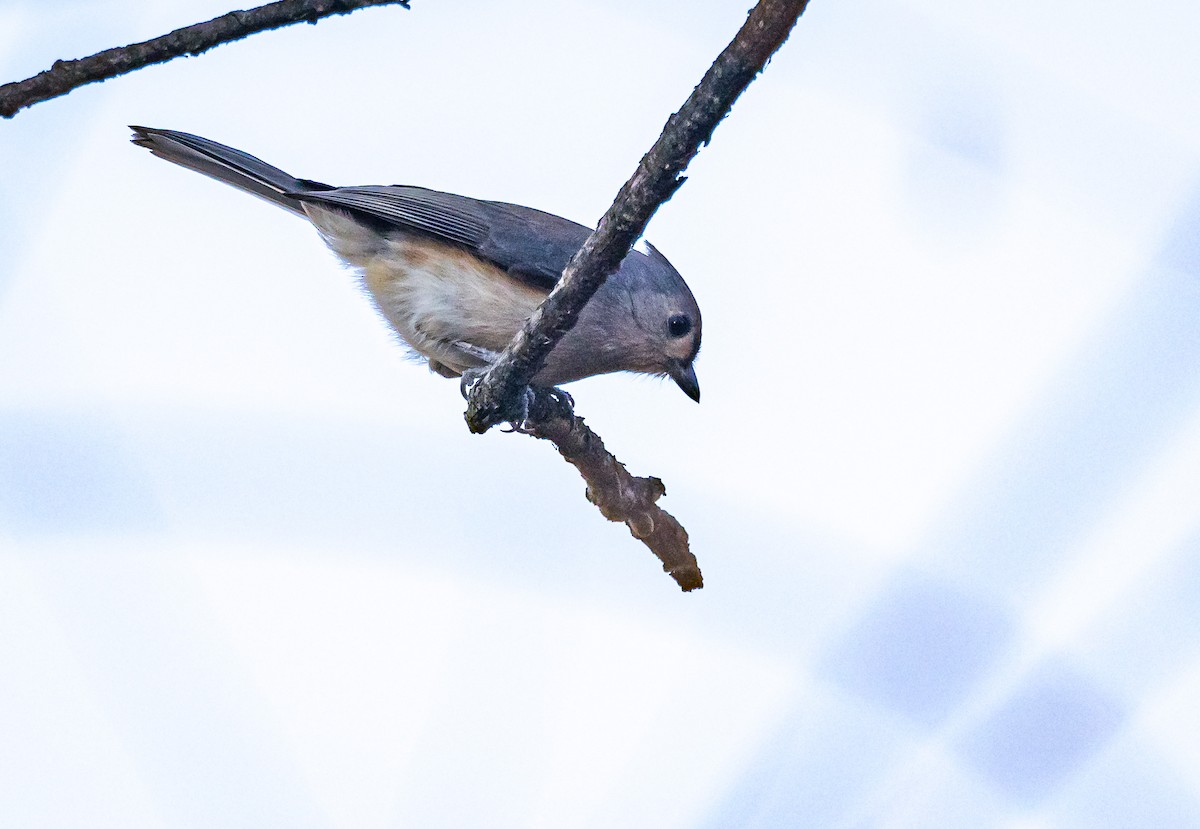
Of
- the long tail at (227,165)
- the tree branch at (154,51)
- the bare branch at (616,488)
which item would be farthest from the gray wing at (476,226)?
the tree branch at (154,51)

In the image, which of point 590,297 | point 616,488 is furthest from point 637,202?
point 616,488

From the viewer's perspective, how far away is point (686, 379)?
195 inches

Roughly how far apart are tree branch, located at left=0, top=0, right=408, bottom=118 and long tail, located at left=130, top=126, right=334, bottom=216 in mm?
1726

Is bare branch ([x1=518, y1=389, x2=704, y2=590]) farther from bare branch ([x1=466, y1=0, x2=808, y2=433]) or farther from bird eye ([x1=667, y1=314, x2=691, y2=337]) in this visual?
bird eye ([x1=667, y1=314, x2=691, y2=337])

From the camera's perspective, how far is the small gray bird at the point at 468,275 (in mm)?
4617

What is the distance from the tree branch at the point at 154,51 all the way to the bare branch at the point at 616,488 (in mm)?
1423

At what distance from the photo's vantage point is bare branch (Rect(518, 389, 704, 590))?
3.70 meters

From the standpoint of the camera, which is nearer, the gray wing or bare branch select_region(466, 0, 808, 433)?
bare branch select_region(466, 0, 808, 433)


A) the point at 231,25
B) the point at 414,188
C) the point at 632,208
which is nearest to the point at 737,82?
the point at 632,208

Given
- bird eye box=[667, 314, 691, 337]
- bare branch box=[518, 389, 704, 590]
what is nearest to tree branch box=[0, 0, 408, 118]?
bare branch box=[518, 389, 704, 590]

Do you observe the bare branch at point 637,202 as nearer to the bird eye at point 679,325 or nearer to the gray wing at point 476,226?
the gray wing at point 476,226

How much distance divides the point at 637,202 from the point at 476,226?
7.61ft

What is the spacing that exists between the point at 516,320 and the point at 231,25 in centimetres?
198

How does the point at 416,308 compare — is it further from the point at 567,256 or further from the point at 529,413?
the point at 529,413
